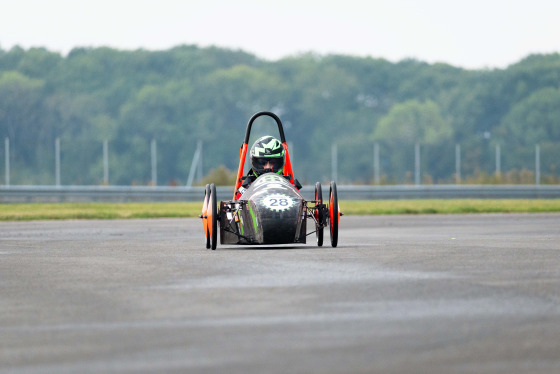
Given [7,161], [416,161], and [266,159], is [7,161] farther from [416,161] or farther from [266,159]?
[266,159]

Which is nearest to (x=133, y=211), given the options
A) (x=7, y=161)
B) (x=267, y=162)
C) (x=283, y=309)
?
(x=267, y=162)

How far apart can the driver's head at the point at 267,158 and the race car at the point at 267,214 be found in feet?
1.40

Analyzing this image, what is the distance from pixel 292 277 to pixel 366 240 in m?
7.14

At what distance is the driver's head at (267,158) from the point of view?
16.9m

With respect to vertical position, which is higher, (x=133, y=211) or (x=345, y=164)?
(x=345, y=164)

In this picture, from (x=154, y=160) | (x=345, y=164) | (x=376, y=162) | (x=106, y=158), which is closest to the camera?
(x=106, y=158)

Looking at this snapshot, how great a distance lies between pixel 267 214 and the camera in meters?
15.0

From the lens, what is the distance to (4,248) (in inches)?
653

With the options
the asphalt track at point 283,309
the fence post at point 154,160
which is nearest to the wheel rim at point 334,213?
the asphalt track at point 283,309

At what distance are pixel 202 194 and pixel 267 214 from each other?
90.5 ft

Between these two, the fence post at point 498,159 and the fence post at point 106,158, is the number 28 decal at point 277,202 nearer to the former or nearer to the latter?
the fence post at point 106,158

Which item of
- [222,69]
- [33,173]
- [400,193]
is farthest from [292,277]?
[222,69]

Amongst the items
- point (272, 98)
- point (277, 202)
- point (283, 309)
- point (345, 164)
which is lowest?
point (283, 309)

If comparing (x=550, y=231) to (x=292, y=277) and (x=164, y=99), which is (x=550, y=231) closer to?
(x=292, y=277)
